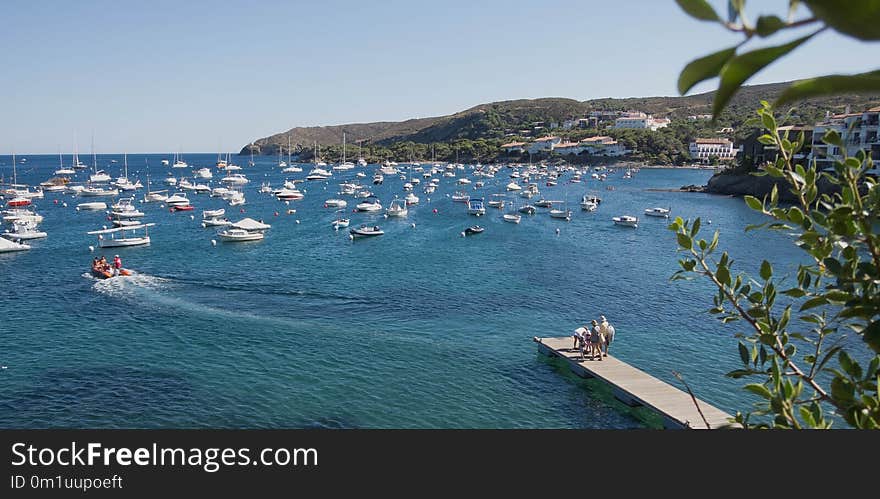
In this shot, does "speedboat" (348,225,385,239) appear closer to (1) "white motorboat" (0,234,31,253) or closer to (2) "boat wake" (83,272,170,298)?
(2) "boat wake" (83,272,170,298)

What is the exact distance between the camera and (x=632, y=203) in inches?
3113

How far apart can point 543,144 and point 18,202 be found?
133 metres

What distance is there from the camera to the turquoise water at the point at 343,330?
18078 mm

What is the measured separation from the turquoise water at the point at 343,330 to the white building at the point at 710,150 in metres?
116

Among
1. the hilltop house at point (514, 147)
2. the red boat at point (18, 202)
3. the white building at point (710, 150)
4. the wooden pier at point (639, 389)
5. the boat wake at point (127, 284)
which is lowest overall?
the wooden pier at point (639, 389)

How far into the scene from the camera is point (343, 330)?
25.2 meters

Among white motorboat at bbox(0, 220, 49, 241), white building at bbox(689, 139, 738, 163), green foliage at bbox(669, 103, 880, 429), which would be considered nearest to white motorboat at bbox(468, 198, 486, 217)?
white motorboat at bbox(0, 220, 49, 241)

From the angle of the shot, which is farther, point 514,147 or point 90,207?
point 514,147

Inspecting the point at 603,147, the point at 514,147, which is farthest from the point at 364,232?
A: the point at 514,147

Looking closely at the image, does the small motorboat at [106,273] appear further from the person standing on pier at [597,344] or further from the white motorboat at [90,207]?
the white motorboat at [90,207]

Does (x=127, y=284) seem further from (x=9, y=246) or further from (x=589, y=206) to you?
(x=589, y=206)

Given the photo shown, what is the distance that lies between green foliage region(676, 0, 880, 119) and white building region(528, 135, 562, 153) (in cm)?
17841

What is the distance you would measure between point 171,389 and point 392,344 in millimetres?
7358

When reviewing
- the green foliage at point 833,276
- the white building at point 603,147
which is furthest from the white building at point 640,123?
the green foliage at point 833,276
